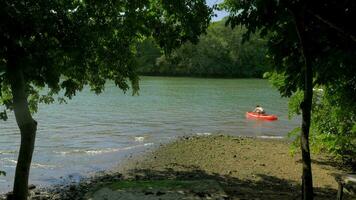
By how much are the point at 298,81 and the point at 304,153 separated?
8.03 ft

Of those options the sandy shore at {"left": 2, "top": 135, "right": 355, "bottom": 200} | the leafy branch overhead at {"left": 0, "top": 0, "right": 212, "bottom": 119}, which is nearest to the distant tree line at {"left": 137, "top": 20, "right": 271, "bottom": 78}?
the sandy shore at {"left": 2, "top": 135, "right": 355, "bottom": 200}

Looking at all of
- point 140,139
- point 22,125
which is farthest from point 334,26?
point 140,139

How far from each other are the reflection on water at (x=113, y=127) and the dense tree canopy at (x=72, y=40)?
5253mm

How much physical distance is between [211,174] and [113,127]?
14.4m

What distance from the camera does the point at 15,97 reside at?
8.97m

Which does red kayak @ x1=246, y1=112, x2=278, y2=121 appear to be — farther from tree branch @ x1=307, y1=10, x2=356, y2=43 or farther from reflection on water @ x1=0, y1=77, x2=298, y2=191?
tree branch @ x1=307, y1=10, x2=356, y2=43

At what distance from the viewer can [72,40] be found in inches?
359

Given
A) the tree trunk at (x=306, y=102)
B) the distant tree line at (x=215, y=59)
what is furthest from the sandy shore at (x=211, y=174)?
the distant tree line at (x=215, y=59)

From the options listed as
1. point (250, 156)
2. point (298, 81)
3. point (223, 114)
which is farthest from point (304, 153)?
point (223, 114)

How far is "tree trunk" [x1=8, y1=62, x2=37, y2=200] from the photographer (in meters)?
8.86

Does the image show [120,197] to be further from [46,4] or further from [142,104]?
[142,104]

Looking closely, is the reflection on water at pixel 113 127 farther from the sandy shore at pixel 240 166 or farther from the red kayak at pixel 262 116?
the sandy shore at pixel 240 166

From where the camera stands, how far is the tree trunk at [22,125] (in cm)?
886

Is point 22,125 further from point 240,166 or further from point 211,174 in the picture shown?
point 240,166
